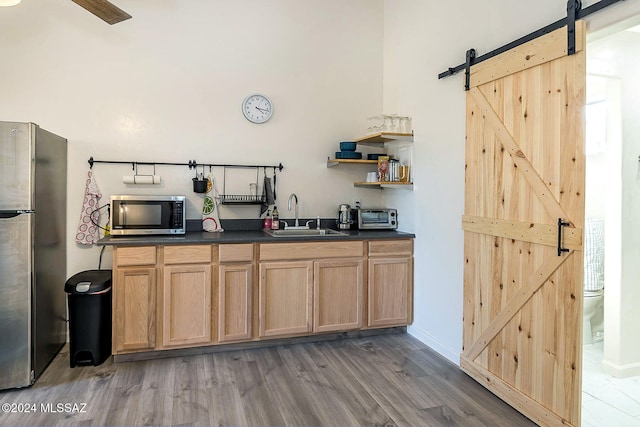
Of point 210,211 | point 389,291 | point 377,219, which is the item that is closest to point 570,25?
point 377,219

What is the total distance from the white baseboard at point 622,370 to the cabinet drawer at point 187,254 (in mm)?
3011

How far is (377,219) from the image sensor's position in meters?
3.81

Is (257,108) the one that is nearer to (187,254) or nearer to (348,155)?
(348,155)

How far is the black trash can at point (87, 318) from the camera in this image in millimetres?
2816

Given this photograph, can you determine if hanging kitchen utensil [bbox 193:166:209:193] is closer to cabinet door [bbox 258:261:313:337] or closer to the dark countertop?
the dark countertop

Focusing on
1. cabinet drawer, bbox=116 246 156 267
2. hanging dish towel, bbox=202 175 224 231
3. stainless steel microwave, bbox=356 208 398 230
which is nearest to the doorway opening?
stainless steel microwave, bbox=356 208 398 230

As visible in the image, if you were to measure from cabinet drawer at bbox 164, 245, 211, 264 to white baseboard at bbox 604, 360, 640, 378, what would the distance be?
301 centimetres

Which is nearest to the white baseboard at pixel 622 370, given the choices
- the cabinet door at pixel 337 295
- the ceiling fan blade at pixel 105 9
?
the cabinet door at pixel 337 295

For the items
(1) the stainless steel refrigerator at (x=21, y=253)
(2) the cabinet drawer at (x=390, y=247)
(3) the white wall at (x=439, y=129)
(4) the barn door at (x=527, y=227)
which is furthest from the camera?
(2) the cabinet drawer at (x=390, y=247)

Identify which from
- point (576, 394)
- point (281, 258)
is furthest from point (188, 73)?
point (576, 394)

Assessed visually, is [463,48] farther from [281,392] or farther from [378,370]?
[281,392]

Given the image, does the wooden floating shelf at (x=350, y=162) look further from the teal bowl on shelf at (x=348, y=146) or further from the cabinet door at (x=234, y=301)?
the cabinet door at (x=234, y=301)

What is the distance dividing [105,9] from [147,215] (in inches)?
58.1

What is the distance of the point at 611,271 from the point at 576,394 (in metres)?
1.32
